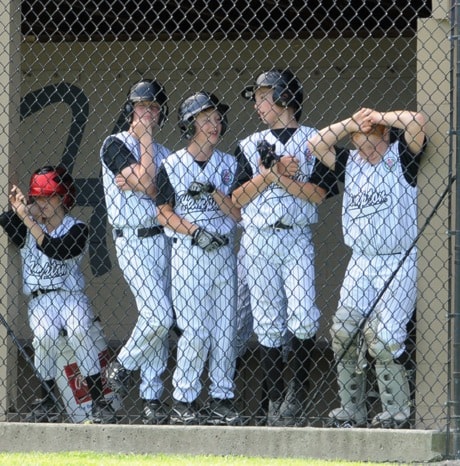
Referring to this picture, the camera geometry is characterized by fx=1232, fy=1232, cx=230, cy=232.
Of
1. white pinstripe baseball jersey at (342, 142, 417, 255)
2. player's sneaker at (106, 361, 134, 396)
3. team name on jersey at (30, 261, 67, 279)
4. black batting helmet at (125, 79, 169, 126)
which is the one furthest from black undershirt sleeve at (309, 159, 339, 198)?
team name on jersey at (30, 261, 67, 279)

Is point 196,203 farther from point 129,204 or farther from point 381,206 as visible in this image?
point 381,206

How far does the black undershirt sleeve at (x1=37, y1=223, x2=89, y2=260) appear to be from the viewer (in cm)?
766

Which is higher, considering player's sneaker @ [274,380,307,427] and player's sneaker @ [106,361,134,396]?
player's sneaker @ [106,361,134,396]

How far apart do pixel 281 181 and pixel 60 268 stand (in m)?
1.59

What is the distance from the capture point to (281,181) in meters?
7.15

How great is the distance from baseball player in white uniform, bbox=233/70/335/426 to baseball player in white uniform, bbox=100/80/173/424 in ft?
1.81

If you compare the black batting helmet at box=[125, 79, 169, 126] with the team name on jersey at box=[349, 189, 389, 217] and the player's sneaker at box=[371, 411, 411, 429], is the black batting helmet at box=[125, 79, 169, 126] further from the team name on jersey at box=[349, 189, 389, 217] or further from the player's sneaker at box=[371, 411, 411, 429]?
the player's sneaker at box=[371, 411, 411, 429]

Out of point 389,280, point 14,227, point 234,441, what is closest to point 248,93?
point 389,280

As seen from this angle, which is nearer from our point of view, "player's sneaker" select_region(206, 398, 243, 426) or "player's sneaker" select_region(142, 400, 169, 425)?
"player's sneaker" select_region(206, 398, 243, 426)

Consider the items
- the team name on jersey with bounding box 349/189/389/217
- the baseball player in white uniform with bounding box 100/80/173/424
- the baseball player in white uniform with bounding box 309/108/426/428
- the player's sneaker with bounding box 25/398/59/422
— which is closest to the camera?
the baseball player in white uniform with bounding box 309/108/426/428

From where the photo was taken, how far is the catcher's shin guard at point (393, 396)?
6.86 metres

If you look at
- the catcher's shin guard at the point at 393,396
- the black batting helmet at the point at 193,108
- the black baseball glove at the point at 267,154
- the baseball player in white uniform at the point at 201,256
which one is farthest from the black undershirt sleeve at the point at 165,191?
the catcher's shin guard at the point at 393,396

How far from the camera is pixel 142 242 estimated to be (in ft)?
24.5

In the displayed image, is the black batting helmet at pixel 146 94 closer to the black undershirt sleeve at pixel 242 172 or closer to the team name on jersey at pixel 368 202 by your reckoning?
the black undershirt sleeve at pixel 242 172
